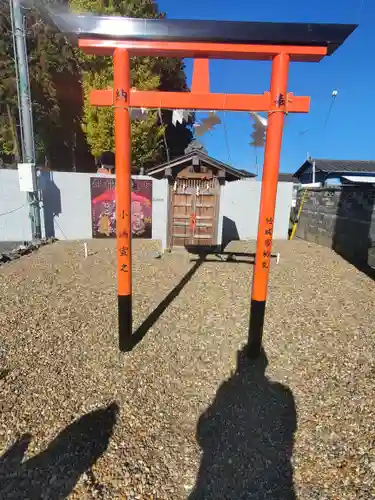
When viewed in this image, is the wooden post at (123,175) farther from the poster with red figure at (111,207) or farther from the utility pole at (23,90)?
the poster with red figure at (111,207)

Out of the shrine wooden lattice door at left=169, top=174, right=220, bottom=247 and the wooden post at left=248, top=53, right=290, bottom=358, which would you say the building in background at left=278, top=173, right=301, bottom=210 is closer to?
the shrine wooden lattice door at left=169, top=174, right=220, bottom=247

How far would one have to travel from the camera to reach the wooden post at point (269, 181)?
11.3 feet

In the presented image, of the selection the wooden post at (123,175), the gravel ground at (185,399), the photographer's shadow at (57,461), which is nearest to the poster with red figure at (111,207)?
the gravel ground at (185,399)

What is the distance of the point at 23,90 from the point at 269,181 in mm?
9981

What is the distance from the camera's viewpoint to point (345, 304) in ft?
20.4

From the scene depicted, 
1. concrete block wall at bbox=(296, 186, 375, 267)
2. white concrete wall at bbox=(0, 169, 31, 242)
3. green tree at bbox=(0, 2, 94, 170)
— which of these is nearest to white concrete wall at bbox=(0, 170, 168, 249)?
white concrete wall at bbox=(0, 169, 31, 242)

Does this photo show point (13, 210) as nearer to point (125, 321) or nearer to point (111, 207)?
point (111, 207)

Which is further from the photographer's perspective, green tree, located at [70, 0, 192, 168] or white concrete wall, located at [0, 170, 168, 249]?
green tree, located at [70, 0, 192, 168]

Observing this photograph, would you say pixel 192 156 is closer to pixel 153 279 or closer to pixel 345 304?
pixel 153 279

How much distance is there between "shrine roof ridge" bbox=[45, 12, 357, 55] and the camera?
3336mm

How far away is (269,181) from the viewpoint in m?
3.61

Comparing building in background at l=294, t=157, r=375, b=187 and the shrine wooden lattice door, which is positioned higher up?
building in background at l=294, t=157, r=375, b=187

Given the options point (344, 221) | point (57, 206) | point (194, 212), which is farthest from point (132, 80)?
point (344, 221)

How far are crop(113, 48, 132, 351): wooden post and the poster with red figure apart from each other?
9067 millimetres
